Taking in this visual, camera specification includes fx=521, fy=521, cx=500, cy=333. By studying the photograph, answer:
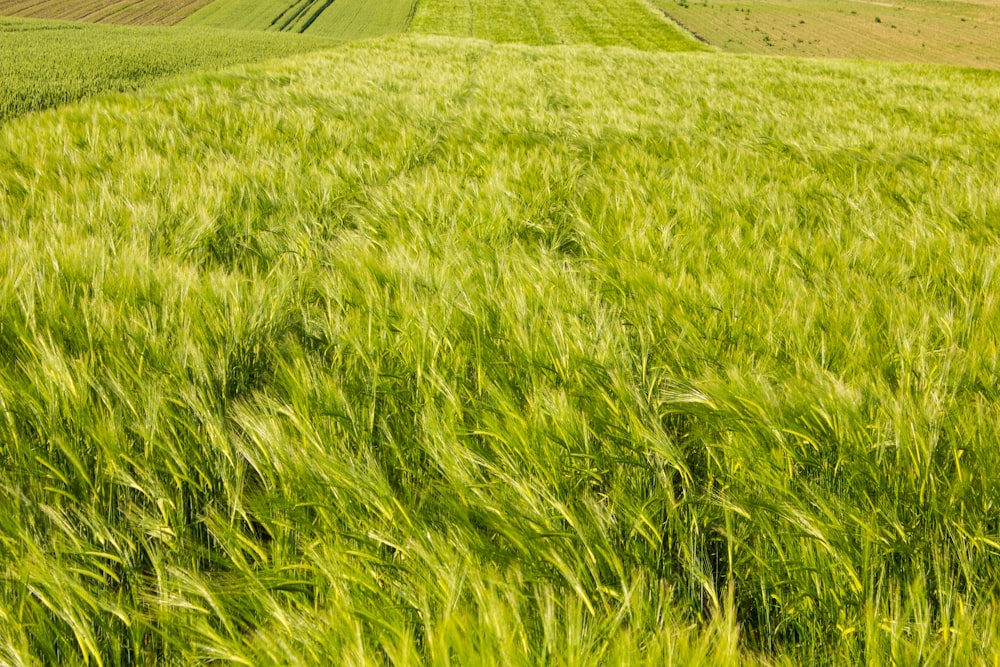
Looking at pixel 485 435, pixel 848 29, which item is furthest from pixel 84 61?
pixel 848 29

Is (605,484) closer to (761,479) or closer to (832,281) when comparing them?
(761,479)

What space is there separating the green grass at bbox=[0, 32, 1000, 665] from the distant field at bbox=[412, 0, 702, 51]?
26470 mm

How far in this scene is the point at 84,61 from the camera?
334 inches

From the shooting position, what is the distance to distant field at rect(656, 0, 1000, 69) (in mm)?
26250

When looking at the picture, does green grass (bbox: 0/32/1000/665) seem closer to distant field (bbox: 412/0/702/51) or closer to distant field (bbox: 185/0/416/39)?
distant field (bbox: 412/0/702/51)

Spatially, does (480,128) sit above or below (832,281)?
above

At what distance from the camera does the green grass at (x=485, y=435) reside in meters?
0.56

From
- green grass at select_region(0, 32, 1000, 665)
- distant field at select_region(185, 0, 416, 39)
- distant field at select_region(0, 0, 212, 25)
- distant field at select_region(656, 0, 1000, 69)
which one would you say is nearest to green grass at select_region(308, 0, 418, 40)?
distant field at select_region(185, 0, 416, 39)

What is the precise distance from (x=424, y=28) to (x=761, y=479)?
30.7 meters

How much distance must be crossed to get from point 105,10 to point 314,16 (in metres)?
10.2

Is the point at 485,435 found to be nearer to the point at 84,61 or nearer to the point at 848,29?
the point at 84,61

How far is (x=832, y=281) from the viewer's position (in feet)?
4.55

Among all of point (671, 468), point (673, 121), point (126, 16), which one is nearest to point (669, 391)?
point (671, 468)

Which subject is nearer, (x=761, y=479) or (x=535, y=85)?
(x=761, y=479)
